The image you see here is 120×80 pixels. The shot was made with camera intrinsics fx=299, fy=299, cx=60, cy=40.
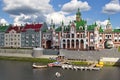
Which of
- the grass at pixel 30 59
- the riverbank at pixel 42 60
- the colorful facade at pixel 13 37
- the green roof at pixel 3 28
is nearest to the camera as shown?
the riverbank at pixel 42 60

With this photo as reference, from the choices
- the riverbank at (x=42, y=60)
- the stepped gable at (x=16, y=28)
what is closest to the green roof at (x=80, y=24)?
the riverbank at (x=42, y=60)

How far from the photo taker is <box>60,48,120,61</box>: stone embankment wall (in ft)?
345

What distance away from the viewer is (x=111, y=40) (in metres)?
127

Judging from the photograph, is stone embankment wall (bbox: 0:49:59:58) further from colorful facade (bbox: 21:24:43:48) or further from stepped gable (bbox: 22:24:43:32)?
stepped gable (bbox: 22:24:43:32)

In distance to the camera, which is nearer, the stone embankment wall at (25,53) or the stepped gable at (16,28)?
the stone embankment wall at (25,53)

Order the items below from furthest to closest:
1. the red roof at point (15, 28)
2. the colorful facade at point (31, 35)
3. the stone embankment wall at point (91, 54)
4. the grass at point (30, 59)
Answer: the red roof at point (15, 28)
the colorful facade at point (31, 35)
the grass at point (30, 59)
the stone embankment wall at point (91, 54)

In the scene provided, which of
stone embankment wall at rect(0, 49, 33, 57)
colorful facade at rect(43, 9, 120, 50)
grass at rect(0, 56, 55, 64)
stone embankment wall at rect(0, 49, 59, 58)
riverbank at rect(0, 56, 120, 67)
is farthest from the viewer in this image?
colorful facade at rect(43, 9, 120, 50)

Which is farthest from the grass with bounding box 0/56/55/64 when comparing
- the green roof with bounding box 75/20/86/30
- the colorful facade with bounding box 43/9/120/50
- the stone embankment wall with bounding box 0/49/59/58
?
the green roof with bounding box 75/20/86/30

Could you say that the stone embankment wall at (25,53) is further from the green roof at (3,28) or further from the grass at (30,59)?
the green roof at (3,28)

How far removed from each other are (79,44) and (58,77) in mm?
53516

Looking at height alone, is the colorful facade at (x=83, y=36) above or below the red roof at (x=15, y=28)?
below

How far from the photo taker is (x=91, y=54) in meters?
109

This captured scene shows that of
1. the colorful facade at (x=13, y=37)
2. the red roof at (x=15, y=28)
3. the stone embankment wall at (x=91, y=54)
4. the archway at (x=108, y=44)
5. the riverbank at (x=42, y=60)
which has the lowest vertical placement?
the riverbank at (x=42, y=60)

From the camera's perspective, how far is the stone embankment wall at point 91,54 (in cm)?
10503
